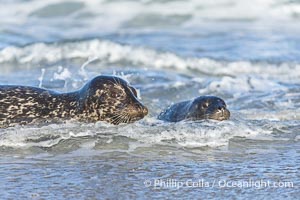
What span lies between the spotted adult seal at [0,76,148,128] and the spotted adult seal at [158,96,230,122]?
53 cm

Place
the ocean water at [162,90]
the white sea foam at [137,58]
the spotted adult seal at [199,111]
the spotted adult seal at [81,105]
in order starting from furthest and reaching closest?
the white sea foam at [137,58]
the spotted adult seal at [199,111]
the spotted adult seal at [81,105]
the ocean water at [162,90]

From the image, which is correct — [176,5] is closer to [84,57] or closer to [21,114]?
[84,57]

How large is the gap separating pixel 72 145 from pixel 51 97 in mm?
1470

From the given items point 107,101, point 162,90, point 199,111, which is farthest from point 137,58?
point 107,101

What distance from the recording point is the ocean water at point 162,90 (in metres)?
5.25

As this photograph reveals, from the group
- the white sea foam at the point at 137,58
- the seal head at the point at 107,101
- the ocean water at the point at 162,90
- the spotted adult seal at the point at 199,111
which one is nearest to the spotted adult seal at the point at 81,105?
the seal head at the point at 107,101

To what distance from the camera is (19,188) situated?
5.05 meters

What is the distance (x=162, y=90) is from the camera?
1088 cm

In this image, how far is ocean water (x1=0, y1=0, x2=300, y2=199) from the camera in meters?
5.25

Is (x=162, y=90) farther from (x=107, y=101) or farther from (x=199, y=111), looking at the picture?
(x=107, y=101)

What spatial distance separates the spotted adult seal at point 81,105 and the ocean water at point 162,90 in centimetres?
26

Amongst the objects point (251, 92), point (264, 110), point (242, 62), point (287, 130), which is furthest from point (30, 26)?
point (287, 130)

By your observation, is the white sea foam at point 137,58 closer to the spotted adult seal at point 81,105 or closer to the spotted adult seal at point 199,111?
the spotted adult seal at point 199,111

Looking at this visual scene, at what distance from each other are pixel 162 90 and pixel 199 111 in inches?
120
